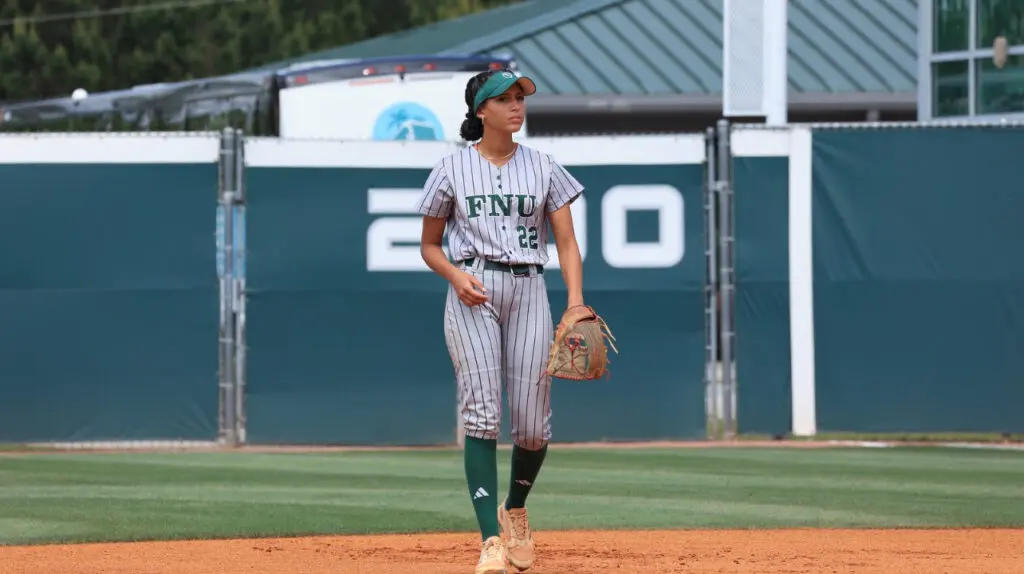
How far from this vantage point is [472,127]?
7.36 metres

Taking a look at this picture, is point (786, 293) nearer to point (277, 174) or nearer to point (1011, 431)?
point (1011, 431)

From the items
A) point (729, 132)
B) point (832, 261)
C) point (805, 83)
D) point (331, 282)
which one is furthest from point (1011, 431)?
point (805, 83)

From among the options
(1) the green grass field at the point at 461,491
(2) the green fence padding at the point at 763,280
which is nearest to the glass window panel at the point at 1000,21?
(2) the green fence padding at the point at 763,280

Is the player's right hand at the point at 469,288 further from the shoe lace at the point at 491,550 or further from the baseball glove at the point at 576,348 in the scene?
the shoe lace at the point at 491,550

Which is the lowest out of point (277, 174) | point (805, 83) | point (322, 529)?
point (322, 529)

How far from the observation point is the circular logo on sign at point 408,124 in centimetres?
1644

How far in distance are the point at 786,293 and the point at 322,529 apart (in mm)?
5556

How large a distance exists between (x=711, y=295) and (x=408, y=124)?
412cm

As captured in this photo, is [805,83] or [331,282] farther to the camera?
[805,83]

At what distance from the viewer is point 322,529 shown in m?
8.93

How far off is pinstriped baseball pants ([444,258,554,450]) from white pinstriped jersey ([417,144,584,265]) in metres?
0.09

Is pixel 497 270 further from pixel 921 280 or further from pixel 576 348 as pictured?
pixel 921 280

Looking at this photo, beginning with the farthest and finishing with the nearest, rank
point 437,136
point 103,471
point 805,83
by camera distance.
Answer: point 805,83
point 437,136
point 103,471

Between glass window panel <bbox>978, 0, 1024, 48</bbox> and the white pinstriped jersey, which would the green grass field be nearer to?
the white pinstriped jersey
